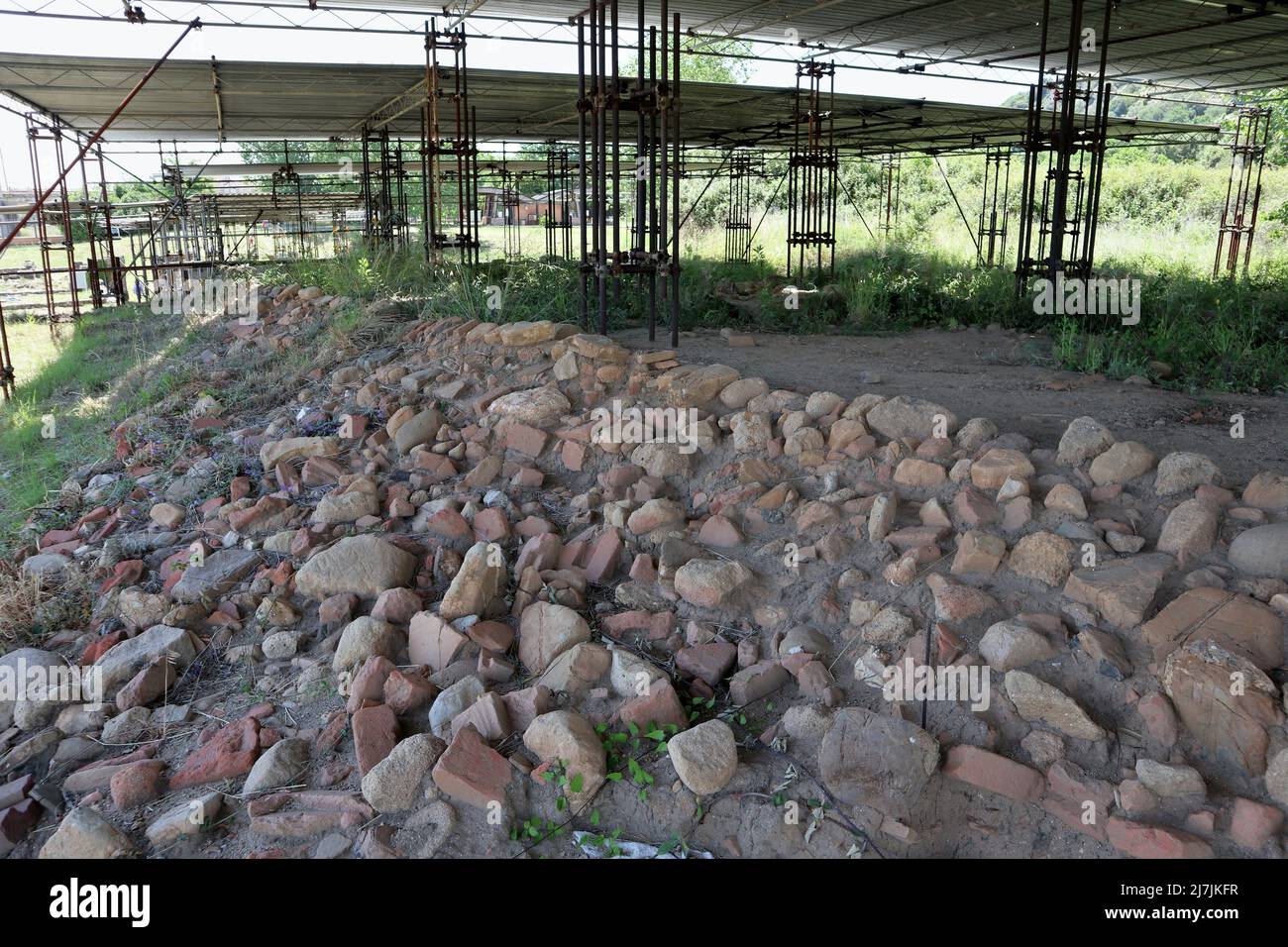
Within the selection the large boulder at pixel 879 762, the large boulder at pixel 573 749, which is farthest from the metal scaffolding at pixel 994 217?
the large boulder at pixel 573 749

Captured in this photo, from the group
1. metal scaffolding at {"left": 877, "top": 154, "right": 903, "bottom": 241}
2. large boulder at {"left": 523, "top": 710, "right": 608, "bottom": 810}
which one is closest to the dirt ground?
large boulder at {"left": 523, "top": 710, "right": 608, "bottom": 810}

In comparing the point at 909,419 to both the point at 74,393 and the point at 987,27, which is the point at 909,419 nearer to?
the point at 74,393

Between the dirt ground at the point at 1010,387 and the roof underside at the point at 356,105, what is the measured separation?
6482 millimetres

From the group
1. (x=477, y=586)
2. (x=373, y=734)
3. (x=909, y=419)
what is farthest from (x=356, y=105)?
(x=373, y=734)

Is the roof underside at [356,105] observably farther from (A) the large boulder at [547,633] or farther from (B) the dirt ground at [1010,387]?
(A) the large boulder at [547,633]

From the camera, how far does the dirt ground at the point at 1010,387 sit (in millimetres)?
4453

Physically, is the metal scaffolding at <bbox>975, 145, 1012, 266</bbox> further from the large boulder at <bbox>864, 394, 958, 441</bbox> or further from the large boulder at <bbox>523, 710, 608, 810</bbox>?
the large boulder at <bbox>523, 710, 608, 810</bbox>

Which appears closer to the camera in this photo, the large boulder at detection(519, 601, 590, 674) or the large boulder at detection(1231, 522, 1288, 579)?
the large boulder at detection(1231, 522, 1288, 579)

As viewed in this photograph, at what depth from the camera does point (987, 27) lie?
12273 mm

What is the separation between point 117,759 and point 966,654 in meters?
Result: 3.38

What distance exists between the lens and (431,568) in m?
4.57

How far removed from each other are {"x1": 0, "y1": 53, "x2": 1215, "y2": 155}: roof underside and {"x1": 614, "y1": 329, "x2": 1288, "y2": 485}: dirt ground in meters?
6.48

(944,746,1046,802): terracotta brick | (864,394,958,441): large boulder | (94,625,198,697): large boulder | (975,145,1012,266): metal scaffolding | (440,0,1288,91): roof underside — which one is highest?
(440,0,1288,91): roof underside

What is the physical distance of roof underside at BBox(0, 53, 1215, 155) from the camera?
10.8m
